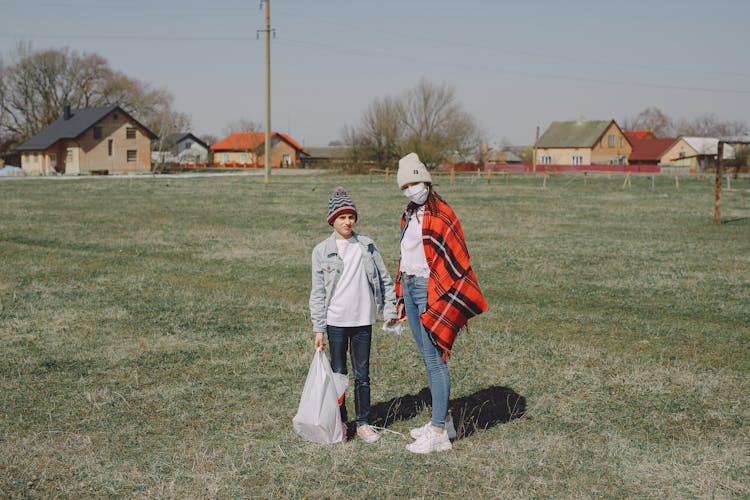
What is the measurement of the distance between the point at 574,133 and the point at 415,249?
323 feet

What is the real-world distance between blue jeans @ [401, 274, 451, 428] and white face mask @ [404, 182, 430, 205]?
1.71 ft

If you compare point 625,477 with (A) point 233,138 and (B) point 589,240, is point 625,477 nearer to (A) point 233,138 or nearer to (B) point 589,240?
(B) point 589,240

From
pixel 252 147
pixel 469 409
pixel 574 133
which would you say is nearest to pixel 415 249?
pixel 469 409

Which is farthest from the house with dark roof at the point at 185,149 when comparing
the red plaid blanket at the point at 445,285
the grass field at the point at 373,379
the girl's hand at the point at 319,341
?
the red plaid blanket at the point at 445,285

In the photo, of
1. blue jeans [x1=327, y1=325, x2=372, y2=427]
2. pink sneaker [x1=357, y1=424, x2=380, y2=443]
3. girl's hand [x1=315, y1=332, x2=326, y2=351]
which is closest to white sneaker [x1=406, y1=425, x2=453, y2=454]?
pink sneaker [x1=357, y1=424, x2=380, y2=443]

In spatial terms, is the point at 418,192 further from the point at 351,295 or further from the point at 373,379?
the point at 373,379

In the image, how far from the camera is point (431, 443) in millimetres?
4969

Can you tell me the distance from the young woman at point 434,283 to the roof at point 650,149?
323ft

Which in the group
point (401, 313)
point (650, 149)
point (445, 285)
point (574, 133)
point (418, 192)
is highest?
point (574, 133)

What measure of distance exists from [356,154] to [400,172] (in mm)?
63640

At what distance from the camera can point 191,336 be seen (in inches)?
328

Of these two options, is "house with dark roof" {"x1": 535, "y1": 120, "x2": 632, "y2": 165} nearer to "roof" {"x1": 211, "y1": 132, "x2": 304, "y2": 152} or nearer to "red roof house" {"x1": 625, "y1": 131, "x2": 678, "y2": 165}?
"red roof house" {"x1": 625, "y1": 131, "x2": 678, "y2": 165}

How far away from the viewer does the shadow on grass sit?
5645 millimetres

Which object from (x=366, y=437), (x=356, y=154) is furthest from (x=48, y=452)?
(x=356, y=154)
